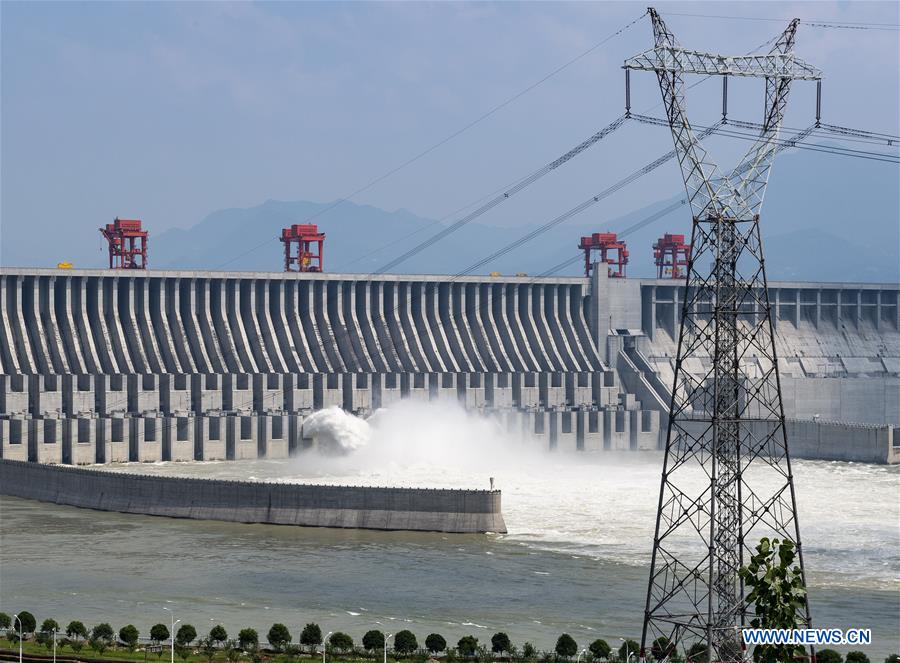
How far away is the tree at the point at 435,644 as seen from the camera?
→ 1687 inches

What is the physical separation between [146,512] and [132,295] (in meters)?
30.0

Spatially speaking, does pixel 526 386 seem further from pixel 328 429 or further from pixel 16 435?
pixel 16 435

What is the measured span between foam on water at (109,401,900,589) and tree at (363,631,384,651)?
20577 millimetres

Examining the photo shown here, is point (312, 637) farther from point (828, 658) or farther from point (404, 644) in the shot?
point (828, 658)

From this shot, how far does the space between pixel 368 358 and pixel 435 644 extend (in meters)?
66.9

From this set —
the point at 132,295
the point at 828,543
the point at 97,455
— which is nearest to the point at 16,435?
the point at 97,455

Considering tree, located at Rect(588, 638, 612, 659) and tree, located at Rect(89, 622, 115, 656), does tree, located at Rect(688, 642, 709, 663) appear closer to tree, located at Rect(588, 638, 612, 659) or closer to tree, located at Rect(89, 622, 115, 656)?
tree, located at Rect(588, 638, 612, 659)


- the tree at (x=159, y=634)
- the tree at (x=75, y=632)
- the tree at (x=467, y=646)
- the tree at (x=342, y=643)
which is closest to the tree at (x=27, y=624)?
the tree at (x=75, y=632)

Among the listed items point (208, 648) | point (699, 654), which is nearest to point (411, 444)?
point (208, 648)

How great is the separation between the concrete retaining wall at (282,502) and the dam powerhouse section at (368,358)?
42.7ft

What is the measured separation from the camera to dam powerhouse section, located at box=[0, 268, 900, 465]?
9369cm

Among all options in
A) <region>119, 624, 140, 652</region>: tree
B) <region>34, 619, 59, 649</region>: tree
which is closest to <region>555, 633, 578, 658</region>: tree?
<region>119, 624, 140, 652</region>: tree

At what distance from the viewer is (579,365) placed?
117 meters

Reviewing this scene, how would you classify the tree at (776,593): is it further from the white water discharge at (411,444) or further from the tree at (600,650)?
the white water discharge at (411,444)
